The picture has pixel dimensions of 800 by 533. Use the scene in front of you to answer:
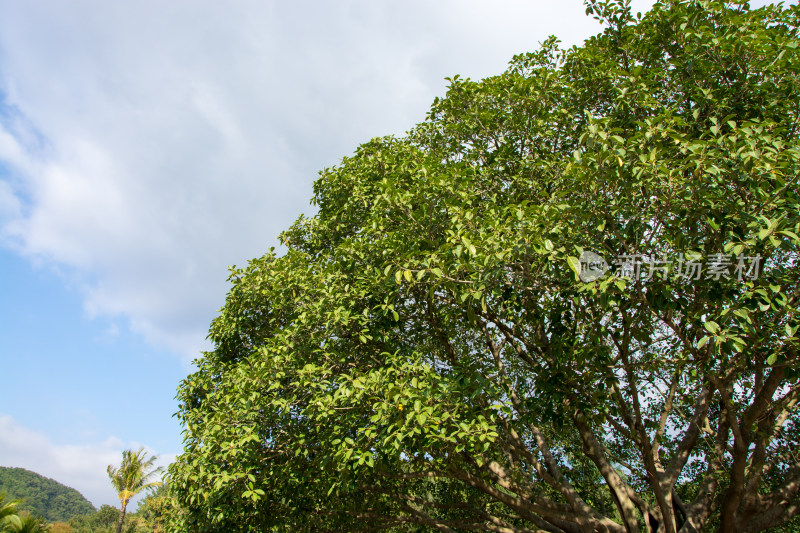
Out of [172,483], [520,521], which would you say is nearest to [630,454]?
[520,521]

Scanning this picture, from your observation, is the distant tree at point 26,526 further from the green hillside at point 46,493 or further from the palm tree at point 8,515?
the green hillside at point 46,493

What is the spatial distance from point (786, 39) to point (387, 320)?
21.3 feet

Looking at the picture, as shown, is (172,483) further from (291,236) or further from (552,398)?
(552,398)

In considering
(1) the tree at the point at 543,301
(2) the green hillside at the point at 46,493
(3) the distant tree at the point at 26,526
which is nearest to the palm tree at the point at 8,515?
(3) the distant tree at the point at 26,526

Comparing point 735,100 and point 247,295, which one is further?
point 247,295

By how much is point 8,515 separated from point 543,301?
60.2ft

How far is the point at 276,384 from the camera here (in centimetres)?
664

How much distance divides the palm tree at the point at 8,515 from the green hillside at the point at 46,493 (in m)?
101

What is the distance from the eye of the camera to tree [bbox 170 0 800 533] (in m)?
4.99

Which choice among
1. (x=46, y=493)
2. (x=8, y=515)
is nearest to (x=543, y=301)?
(x=8, y=515)

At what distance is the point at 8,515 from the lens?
1540cm

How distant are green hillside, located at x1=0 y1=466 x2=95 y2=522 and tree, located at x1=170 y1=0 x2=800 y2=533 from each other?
378ft

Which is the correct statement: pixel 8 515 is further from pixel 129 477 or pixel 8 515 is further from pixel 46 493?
pixel 46 493

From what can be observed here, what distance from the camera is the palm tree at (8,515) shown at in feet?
49.8
